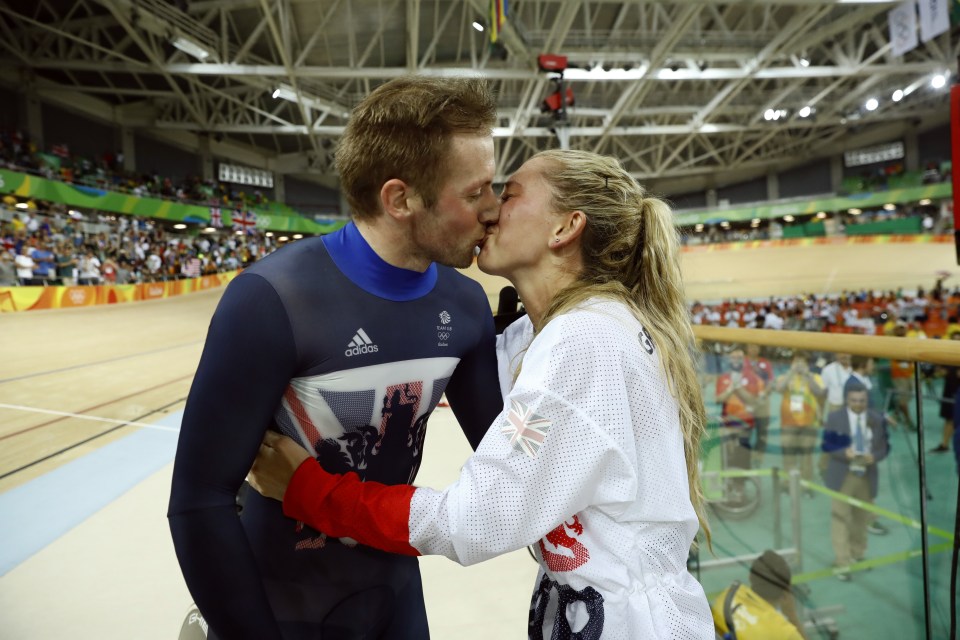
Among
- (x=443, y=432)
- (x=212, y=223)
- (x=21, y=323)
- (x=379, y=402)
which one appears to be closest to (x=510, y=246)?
(x=379, y=402)

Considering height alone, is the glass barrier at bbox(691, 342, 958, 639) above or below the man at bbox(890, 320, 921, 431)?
below

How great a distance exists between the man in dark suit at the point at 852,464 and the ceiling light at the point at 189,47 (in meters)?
16.7

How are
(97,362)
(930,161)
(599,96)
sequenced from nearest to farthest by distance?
1. (97,362)
2. (599,96)
3. (930,161)

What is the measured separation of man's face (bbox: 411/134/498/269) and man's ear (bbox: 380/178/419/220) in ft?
0.10

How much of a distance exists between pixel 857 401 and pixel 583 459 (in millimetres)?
2242

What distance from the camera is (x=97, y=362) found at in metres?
3.57

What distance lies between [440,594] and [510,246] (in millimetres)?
2457

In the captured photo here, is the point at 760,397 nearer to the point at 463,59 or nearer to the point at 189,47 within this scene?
the point at 189,47

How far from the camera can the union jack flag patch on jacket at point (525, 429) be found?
1.01 m

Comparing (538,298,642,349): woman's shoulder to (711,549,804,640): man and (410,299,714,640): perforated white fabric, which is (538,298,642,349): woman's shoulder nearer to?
(410,299,714,640): perforated white fabric

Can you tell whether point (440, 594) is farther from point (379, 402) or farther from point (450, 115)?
point (450, 115)

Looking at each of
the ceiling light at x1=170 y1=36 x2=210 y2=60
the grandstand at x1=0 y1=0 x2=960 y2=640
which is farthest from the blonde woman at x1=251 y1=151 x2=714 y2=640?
the ceiling light at x1=170 y1=36 x2=210 y2=60

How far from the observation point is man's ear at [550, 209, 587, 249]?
52.0 inches

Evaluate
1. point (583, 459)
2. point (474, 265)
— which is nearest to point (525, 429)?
point (583, 459)
